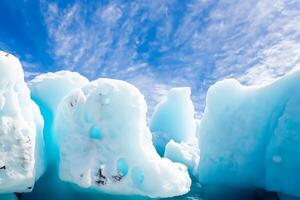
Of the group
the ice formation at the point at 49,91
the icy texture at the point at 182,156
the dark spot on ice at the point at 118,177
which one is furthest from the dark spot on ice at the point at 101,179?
the icy texture at the point at 182,156

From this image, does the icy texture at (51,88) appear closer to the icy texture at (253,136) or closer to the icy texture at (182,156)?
the icy texture at (253,136)

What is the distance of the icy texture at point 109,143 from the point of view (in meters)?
4.59

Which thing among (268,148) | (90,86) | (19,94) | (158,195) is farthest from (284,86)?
(19,94)

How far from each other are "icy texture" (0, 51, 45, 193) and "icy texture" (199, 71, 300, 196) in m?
4.09

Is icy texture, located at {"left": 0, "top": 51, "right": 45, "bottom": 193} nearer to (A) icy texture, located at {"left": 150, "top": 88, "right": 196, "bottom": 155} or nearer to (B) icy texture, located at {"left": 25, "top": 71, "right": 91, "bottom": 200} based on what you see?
(B) icy texture, located at {"left": 25, "top": 71, "right": 91, "bottom": 200}

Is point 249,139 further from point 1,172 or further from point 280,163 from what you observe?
point 1,172

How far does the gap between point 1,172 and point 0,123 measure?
59 centimetres

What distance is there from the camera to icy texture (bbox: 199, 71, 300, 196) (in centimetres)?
595

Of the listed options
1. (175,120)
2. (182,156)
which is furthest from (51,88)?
(175,120)

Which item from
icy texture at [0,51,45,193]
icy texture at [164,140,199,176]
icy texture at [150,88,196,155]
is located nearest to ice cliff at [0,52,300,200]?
icy texture at [0,51,45,193]

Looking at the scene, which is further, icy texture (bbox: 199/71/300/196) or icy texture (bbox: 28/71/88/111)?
icy texture (bbox: 28/71/88/111)

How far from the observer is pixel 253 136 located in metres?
6.59

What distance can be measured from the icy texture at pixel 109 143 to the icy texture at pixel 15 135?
566mm

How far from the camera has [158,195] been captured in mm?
4816
